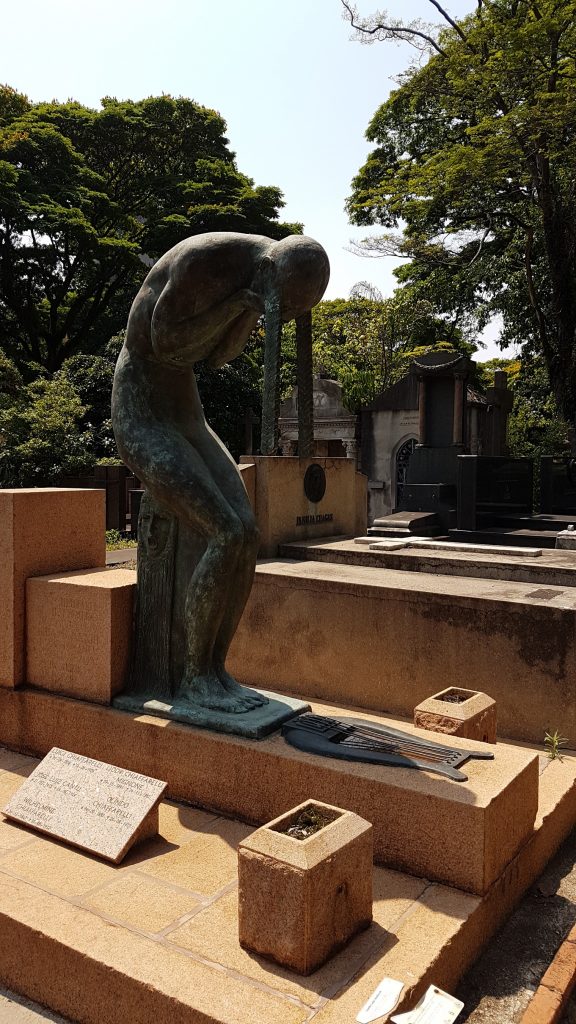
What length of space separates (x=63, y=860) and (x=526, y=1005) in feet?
5.99

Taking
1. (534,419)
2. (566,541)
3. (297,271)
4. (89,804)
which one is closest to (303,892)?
(89,804)

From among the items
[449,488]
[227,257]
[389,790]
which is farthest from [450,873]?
[449,488]

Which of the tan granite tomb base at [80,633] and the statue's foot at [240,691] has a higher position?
the tan granite tomb base at [80,633]

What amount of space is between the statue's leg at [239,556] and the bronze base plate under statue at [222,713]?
119 millimetres

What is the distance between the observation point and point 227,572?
147 inches

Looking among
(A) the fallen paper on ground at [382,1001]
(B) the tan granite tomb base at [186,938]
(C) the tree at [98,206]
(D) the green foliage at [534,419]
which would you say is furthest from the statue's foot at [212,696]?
(C) the tree at [98,206]

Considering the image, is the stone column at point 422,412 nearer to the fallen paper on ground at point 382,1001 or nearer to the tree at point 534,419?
the tree at point 534,419

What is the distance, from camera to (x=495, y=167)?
16297 mm

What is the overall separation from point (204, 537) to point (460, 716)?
5.28 feet

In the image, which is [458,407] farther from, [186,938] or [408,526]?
[186,938]

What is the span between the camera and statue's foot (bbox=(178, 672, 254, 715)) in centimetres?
367

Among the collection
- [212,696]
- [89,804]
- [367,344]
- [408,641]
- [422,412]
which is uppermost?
[367,344]

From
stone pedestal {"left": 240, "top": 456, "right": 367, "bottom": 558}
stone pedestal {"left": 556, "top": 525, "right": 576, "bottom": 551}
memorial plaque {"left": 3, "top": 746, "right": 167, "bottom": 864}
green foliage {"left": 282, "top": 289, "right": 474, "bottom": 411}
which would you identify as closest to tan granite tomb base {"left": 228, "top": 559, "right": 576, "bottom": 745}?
stone pedestal {"left": 240, "top": 456, "right": 367, "bottom": 558}

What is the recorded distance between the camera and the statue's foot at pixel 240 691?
12.4ft
